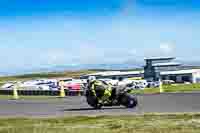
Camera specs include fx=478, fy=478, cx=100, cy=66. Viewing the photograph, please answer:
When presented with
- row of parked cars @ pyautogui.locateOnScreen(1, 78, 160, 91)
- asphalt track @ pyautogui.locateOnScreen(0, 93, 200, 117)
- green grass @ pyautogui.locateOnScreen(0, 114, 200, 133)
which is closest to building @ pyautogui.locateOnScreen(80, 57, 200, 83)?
row of parked cars @ pyautogui.locateOnScreen(1, 78, 160, 91)

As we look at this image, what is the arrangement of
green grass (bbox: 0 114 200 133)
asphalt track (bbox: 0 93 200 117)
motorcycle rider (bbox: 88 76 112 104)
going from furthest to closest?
motorcycle rider (bbox: 88 76 112 104)
asphalt track (bbox: 0 93 200 117)
green grass (bbox: 0 114 200 133)

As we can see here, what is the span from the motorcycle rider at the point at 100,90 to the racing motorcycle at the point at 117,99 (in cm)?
6

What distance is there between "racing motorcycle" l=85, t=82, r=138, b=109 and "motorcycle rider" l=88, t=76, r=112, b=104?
0.06 m

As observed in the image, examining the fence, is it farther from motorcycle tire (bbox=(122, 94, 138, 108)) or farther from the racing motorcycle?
motorcycle tire (bbox=(122, 94, 138, 108))

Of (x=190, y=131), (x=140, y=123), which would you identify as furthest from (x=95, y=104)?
(x=190, y=131)

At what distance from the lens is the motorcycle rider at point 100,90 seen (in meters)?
21.4

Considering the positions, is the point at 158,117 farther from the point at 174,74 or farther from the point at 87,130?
the point at 174,74

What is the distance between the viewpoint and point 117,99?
69.6ft

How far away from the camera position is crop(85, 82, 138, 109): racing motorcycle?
21.0 meters

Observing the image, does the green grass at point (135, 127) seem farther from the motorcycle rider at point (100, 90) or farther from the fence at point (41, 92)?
the fence at point (41, 92)

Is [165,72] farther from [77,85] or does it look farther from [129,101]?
[129,101]

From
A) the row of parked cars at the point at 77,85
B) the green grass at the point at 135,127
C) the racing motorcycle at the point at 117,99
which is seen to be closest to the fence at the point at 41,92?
the row of parked cars at the point at 77,85

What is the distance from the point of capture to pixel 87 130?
12.3 metres

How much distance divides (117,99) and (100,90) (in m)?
0.91
